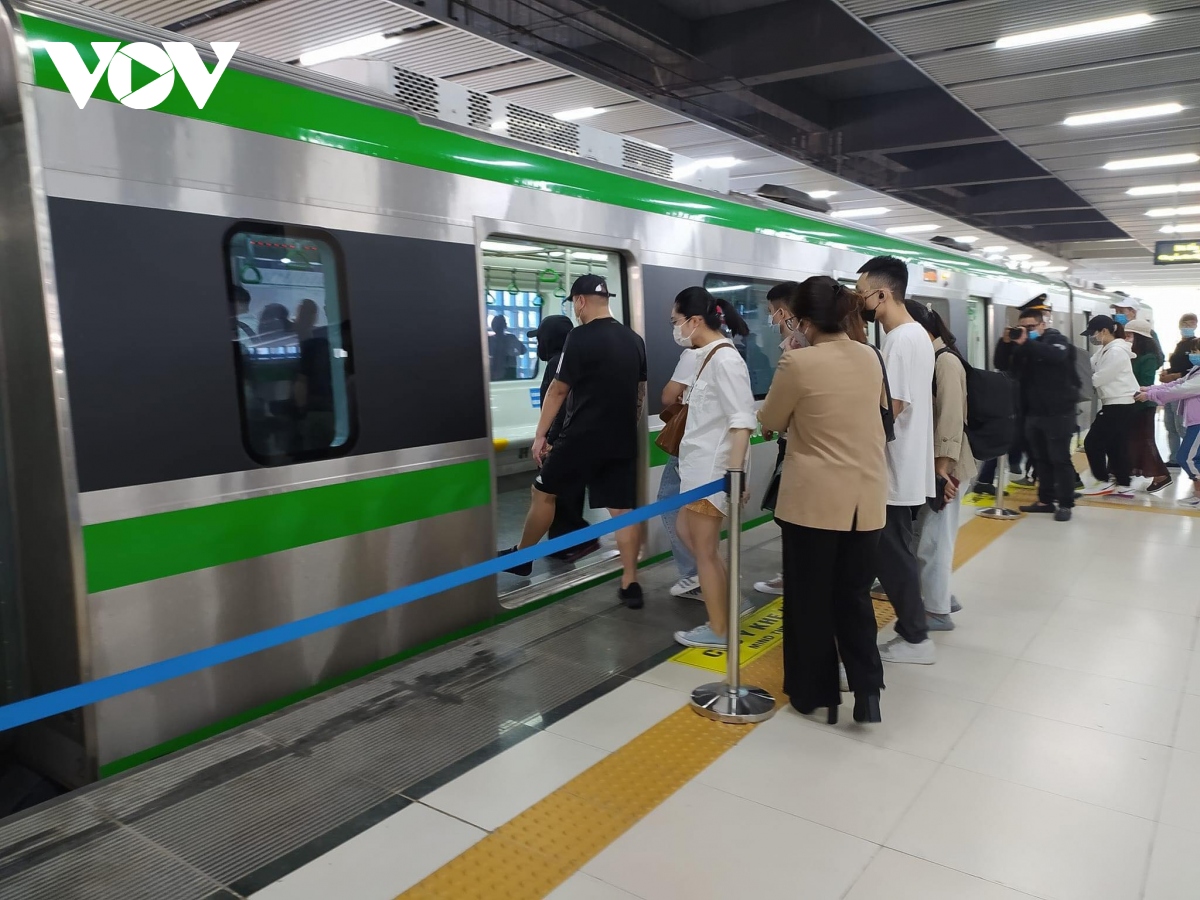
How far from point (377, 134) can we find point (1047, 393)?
222 inches

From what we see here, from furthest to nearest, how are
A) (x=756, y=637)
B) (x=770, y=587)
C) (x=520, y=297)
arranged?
(x=520, y=297) → (x=770, y=587) → (x=756, y=637)

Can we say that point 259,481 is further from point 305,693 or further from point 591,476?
point 591,476

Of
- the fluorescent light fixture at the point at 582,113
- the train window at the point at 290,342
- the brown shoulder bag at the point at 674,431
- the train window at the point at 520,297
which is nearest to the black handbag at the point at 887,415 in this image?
the brown shoulder bag at the point at 674,431

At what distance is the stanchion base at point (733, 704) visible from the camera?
129 inches

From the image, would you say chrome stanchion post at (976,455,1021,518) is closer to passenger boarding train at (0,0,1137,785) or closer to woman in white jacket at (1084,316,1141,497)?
woman in white jacket at (1084,316,1141,497)

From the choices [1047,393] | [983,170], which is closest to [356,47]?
[1047,393]

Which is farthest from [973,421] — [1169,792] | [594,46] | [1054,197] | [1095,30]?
[1054,197]

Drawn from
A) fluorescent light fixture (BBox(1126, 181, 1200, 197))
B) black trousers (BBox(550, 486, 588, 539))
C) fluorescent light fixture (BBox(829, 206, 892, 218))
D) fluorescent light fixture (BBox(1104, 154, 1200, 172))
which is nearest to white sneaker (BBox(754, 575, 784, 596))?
black trousers (BBox(550, 486, 588, 539))

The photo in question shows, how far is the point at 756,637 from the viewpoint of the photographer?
13.9ft

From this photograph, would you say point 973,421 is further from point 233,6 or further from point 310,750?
point 233,6

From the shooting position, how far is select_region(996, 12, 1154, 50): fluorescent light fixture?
677 cm

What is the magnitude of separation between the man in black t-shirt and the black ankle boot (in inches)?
63.2

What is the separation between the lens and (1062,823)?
2604 millimetres

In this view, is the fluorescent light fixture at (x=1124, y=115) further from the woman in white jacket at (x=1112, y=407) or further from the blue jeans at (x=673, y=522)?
the blue jeans at (x=673, y=522)
